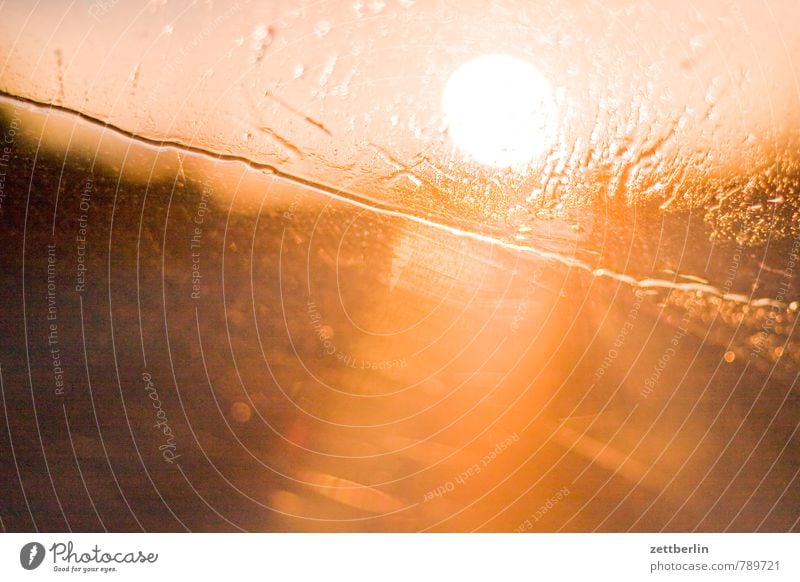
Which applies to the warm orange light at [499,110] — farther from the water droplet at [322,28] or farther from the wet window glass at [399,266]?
the water droplet at [322,28]

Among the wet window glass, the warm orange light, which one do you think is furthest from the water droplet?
the warm orange light

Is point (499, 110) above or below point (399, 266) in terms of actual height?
above

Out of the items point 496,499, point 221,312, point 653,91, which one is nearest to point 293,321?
point 221,312

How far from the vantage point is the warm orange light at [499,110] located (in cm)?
104

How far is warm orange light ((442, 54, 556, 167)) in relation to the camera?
1040 mm

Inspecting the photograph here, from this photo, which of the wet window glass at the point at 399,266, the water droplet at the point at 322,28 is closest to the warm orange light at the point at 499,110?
the wet window glass at the point at 399,266

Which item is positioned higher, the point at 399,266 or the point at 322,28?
the point at 322,28

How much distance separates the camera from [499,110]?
1046mm

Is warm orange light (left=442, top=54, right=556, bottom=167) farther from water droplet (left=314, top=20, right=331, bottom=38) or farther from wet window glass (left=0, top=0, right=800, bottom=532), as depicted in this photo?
water droplet (left=314, top=20, right=331, bottom=38)

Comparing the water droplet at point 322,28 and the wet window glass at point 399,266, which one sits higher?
the water droplet at point 322,28

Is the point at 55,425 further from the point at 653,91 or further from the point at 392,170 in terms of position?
the point at 653,91

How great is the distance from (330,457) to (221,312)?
0.94 feet

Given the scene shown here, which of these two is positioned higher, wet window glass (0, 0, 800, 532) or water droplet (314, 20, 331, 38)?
water droplet (314, 20, 331, 38)

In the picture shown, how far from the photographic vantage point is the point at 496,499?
1.05 metres
